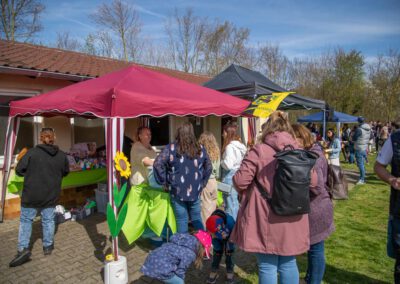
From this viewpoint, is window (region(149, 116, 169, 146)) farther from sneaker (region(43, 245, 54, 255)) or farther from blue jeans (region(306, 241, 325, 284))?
blue jeans (region(306, 241, 325, 284))

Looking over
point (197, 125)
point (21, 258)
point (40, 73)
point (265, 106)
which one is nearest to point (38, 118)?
point (40, 73)

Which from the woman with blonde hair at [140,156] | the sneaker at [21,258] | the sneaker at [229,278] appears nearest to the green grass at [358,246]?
the sneaker at [229,278]

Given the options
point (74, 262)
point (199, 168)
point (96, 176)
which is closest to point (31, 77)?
point (96, 176)

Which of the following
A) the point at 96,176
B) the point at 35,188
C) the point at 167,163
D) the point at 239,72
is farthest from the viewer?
the point at 239,72

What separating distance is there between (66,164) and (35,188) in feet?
1.59

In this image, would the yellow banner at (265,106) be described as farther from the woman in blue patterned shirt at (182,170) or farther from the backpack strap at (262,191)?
the backpack strap at (262,191)

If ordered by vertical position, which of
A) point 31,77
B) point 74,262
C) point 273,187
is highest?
point 31,77

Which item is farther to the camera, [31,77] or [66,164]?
[31,77]

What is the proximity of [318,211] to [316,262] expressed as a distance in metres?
0.57

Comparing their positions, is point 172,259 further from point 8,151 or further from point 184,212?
point 8,151

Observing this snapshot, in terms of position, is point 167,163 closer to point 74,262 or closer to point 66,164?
point 66,164

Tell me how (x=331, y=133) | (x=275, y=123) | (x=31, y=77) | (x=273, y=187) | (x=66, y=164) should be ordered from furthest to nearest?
(x=331, y=133) → (x=31, y=77) → (x=66, y=164) → (x=275, y=123) → (x=273, y=187)

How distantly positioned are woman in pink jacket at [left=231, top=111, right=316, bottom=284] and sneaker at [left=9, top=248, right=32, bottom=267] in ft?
9.57

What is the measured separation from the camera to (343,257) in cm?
395
